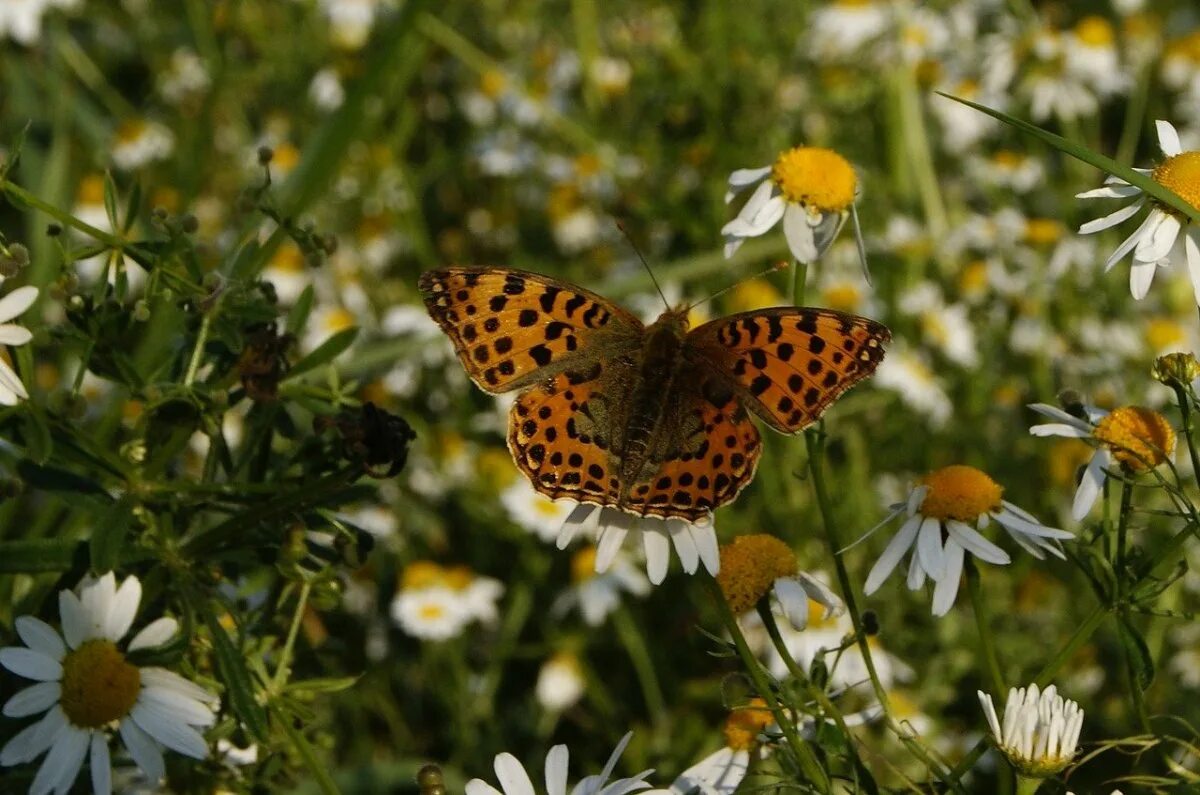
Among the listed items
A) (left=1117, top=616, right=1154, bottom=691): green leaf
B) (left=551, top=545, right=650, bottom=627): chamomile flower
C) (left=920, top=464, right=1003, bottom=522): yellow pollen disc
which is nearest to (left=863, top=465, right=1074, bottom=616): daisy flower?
(left=920, top=464, right=1003, bottom=522): yellow pollen disc

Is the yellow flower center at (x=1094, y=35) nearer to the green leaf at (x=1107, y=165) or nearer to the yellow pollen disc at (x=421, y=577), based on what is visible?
the yellow pollen disc at (x=421, y=577)

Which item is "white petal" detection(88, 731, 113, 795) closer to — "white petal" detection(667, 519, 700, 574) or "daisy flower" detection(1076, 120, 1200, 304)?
"white petal" detection(667, 519, 700, 574)

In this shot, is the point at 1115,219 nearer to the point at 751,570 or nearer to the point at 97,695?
the point at 751,570

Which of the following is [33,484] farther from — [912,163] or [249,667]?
[912,163]

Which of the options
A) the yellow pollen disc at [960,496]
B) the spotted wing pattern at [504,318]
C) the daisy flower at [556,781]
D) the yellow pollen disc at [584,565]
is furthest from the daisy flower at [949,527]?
the yellow pollen disc at [584,565]

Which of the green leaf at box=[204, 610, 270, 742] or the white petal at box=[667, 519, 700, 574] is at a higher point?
the white petal at box=[667, 519, 700, 574]
